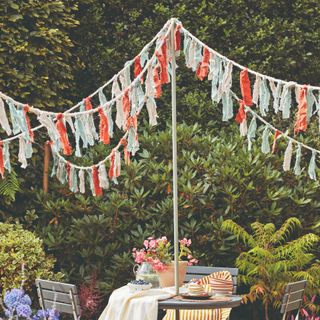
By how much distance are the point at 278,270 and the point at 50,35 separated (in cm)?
324

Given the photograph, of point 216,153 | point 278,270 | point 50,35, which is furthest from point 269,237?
point 50,35

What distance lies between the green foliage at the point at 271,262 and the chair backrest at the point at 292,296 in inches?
84.3

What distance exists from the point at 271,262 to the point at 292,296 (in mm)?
2565

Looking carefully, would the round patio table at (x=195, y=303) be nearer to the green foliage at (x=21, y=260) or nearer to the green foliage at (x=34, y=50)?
the green foliage at (x=21, y=260)

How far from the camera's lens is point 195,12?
1086cm

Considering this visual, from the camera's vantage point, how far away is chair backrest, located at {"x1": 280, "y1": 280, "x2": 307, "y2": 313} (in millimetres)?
5898

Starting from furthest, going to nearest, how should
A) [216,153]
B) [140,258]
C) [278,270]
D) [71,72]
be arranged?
[71,72]
[216,153]
[278,270]
[140,258]

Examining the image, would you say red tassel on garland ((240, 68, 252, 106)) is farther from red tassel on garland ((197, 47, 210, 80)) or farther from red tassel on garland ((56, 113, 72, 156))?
red tassel on garland ((56, 113, 72, 156))

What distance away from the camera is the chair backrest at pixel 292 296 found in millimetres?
5898

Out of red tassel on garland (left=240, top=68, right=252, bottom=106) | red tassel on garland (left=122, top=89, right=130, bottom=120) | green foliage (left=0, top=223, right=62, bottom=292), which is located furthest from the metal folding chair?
green foliage (left=0, top=223, right=62, bottom=292)

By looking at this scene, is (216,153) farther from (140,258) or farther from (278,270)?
(140,258)

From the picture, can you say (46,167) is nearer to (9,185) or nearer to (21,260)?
(9,185)

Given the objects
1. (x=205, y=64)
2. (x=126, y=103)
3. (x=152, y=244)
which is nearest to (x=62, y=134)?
(x=126, y=103)

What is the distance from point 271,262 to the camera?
858 centimetres
